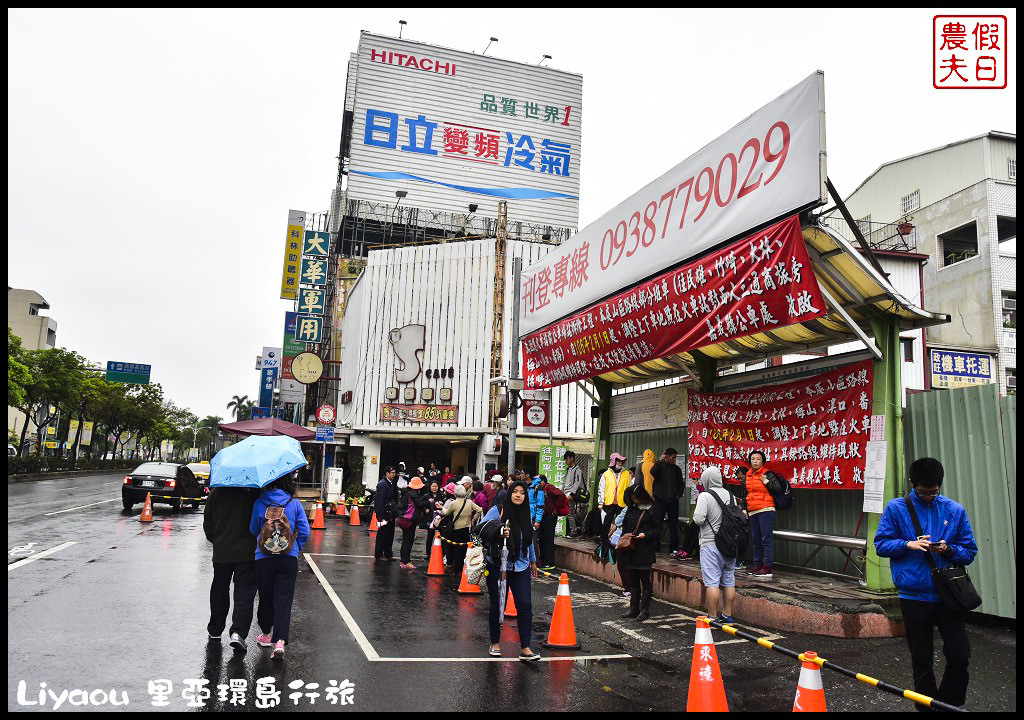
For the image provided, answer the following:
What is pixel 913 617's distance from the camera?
4891mm

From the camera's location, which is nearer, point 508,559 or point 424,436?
point 508,559

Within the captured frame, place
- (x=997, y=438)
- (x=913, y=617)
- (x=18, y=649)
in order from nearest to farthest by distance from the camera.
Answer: (x=913, y=617)
(x=18, y=649)
(x=997, y=438)

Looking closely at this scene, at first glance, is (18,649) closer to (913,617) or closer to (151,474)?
(913,617)

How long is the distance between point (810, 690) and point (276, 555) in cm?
469

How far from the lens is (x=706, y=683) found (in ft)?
17.0

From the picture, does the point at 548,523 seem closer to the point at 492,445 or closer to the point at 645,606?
the point at 645,606

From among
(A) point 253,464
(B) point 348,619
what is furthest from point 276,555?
(B) point 348,619

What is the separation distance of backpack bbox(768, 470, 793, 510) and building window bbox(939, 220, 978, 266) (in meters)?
28.6

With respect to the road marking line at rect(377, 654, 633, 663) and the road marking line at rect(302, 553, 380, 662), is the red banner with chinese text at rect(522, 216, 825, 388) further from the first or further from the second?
the road marking line at rect(302, 553, 380, 662)

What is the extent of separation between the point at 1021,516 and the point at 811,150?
4.52 metres

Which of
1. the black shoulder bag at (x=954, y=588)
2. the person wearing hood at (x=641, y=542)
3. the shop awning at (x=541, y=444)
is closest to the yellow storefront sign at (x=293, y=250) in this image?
the shop awning at (x=541, y=444)

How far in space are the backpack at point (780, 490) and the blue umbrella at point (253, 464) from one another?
6.22 m

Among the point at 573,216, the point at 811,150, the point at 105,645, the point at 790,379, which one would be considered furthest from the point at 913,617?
the point at 573,216

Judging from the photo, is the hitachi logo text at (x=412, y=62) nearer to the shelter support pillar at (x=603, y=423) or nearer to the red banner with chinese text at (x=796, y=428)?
the shelter support pillar at (x=603, y=423)
